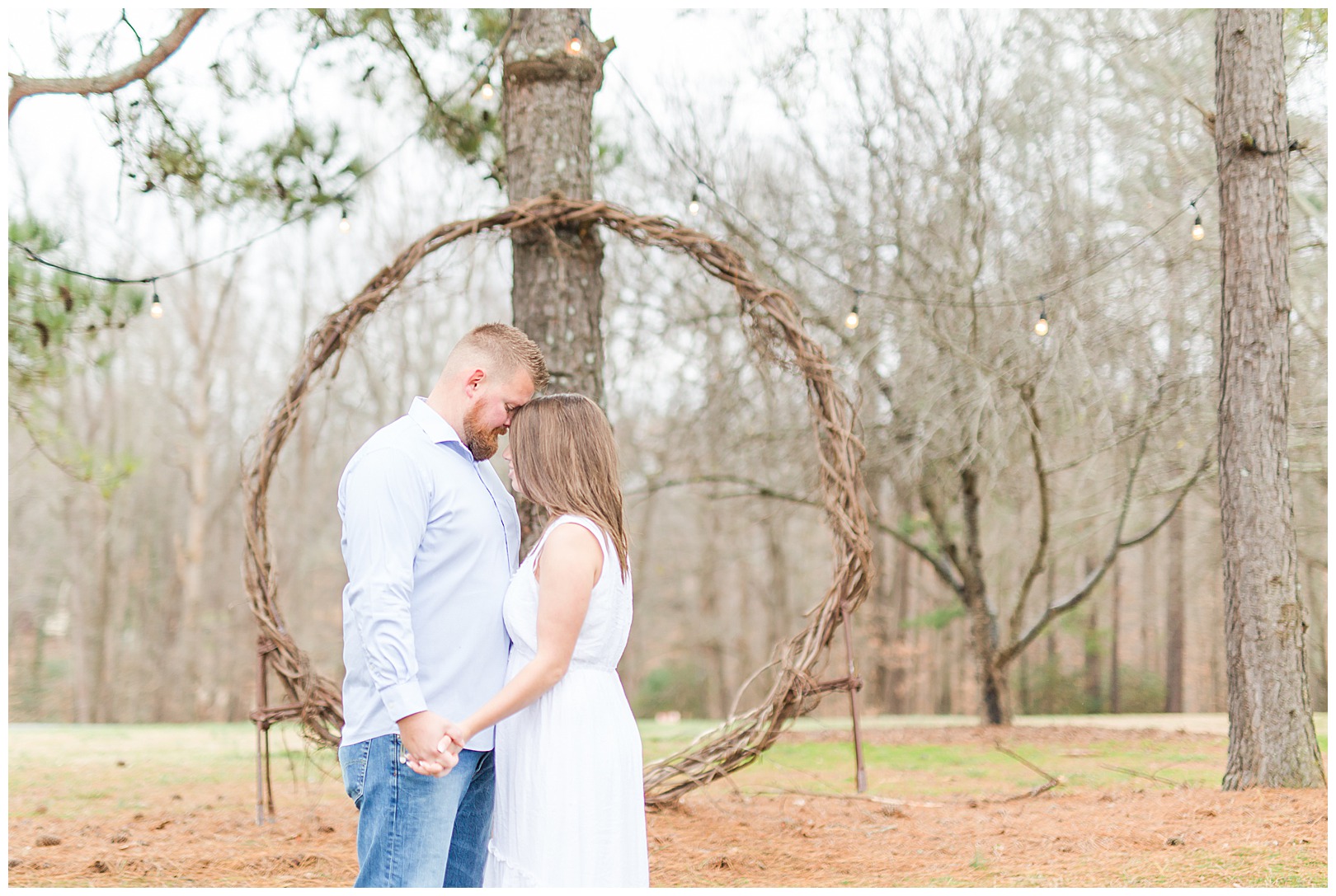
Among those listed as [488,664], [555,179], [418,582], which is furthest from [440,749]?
[555,179]

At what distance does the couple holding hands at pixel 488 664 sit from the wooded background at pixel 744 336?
1.87 m

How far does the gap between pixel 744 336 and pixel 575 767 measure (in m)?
4.54

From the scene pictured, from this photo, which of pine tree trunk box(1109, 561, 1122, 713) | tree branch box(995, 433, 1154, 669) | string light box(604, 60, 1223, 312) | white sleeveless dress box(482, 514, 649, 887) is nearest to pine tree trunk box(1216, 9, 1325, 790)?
string light box(604, 60, 1223, 312)

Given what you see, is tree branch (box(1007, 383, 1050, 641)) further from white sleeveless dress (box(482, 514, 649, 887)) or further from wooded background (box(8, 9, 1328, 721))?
white sleeveless dress (box(482, 514, 649, 887))

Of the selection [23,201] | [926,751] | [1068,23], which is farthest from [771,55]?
[23,201]

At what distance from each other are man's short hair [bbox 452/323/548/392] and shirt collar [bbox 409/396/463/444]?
17cm

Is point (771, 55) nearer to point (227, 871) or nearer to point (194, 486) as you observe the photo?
point (227, 871)

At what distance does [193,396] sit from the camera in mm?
15086

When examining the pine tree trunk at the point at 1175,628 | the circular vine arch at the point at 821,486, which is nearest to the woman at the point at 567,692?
the circular vine arch at the point at 821,486

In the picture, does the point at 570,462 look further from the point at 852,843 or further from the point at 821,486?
the point at 852,843

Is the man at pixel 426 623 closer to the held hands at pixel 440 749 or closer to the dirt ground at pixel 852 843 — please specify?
the held hands at pixel 440 749

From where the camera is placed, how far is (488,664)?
2.20m

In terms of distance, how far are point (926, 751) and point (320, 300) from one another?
1169 cm

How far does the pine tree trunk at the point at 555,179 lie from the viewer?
410cm
